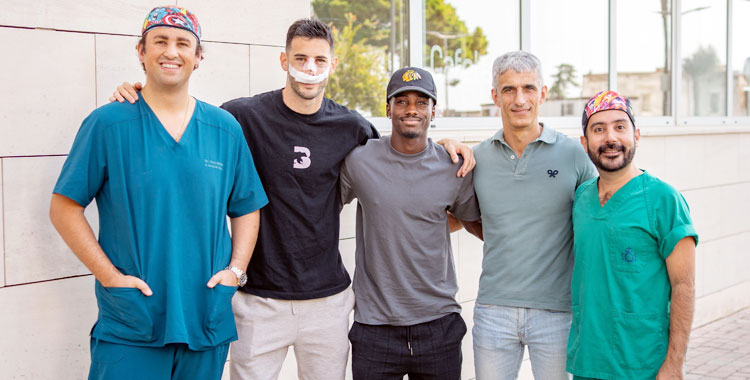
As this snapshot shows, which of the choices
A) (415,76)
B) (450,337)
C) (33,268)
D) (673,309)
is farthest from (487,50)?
(33,268)

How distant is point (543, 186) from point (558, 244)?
0.28 m

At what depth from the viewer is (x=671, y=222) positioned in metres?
2.67

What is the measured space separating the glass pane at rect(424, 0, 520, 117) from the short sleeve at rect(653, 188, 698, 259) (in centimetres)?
265

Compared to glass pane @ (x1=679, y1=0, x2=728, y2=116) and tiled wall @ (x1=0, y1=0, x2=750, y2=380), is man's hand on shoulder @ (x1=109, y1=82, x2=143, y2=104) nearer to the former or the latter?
tiled wall @ (x1=0, y1=0, x2=750, y2=380)

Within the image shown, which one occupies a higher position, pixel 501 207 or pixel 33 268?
pixel 501 207

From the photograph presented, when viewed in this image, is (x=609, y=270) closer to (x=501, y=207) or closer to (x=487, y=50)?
(x=501, y=207)

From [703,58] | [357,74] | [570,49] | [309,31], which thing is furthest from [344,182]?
[703,58]

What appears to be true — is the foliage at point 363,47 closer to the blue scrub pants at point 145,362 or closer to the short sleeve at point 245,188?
the short sleeve at point 245,188

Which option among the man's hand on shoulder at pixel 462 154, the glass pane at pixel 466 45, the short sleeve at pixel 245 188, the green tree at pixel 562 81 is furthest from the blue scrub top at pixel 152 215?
the green tree at pixel 562 81

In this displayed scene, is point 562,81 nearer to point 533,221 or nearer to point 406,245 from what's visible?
point 533,221

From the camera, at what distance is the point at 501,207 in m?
3.28

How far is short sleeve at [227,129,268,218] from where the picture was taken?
9.31 ft

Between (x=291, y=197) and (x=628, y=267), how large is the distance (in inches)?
58.3

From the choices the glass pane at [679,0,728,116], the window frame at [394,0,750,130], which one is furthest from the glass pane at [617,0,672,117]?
the glass pane at [679,0,728,116]
